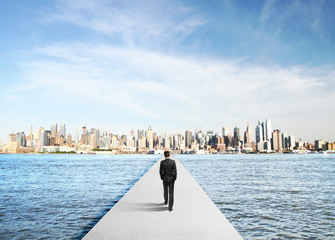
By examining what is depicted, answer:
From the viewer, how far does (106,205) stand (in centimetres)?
1530

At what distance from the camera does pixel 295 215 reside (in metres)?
12.8

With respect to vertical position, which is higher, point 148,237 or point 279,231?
point 148,237

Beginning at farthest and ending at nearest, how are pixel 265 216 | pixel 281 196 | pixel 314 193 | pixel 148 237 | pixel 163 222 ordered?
pixel 314 193, pixel 281 196, pixel 265 216, pixel 163 222, pixel 148 237

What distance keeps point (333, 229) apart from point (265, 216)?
8.43 ft

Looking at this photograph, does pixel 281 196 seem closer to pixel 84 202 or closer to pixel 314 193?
pixel 314 193

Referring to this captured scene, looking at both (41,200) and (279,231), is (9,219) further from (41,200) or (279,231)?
(279,231)

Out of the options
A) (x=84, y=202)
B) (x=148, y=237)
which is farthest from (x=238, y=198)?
(x=148, y=237)

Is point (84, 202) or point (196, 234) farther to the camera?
point (84, 202)

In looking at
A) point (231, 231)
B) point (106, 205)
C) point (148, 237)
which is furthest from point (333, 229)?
point (106, 205)

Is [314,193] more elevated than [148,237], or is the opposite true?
[148,237]

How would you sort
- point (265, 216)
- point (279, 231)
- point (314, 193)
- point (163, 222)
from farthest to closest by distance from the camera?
point (314, 193)
point (265, 216)
point (279, 231)
point (163, 222)

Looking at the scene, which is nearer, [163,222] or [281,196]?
[163,222]

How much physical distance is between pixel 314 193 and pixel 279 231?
11717 mm

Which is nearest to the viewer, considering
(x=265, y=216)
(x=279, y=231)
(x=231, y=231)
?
(x=231, y=231)
